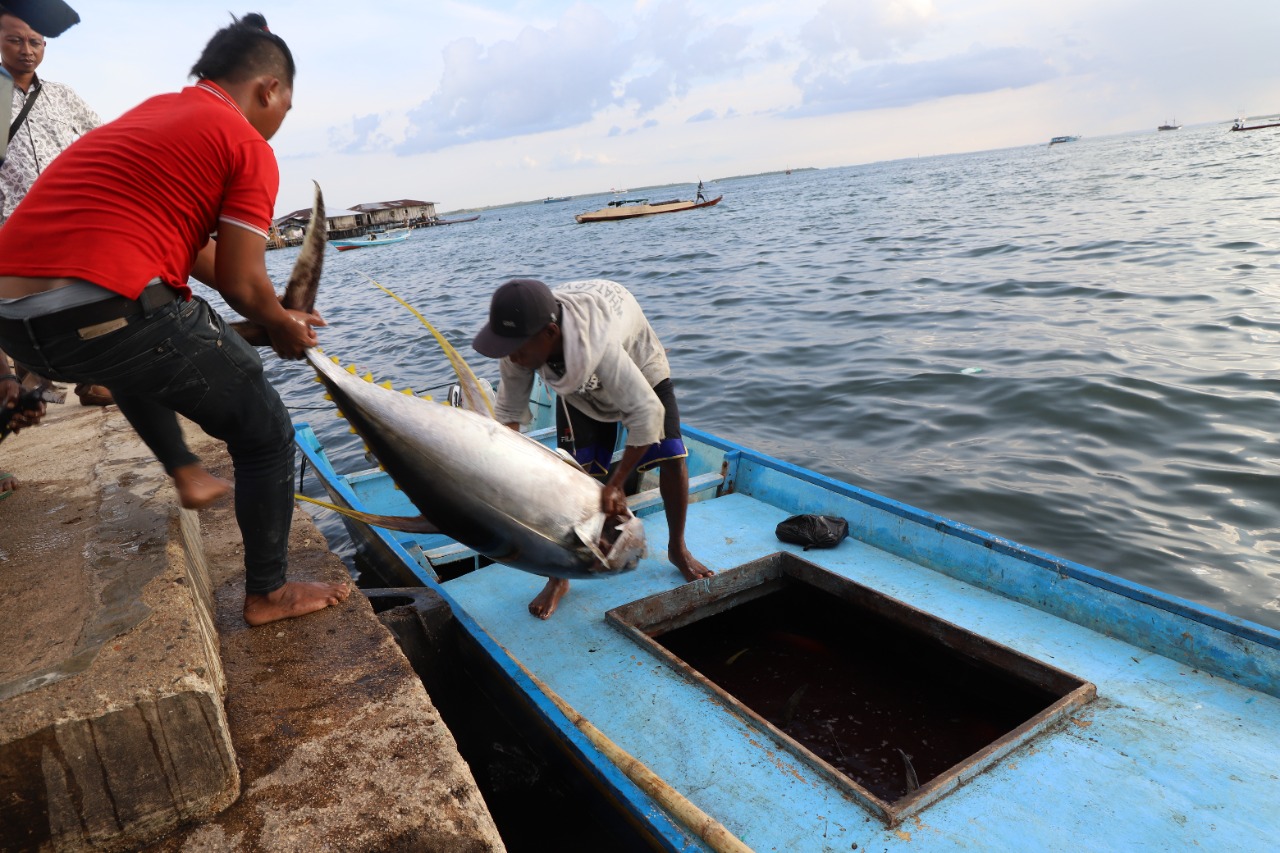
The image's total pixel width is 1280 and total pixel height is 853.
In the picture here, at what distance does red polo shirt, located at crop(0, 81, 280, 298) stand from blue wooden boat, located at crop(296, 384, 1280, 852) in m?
2.02

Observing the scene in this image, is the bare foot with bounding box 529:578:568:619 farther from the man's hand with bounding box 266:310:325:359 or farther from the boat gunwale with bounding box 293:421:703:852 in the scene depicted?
the man's hand with bounding box 266:310:325:359

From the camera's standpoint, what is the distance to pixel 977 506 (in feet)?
20.7

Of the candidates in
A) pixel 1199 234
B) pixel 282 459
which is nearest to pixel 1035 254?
pixel 1199 234

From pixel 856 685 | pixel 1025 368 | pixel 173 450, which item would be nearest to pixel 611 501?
pixel 173 450

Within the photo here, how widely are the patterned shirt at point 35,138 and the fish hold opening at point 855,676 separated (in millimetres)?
5086

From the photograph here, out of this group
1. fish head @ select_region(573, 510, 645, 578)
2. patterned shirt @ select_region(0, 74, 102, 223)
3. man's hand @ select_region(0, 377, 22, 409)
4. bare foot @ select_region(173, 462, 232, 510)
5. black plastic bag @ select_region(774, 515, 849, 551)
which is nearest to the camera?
bare foot @ select_region(173, 462, 232, 510)

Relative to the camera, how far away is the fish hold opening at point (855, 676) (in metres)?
3.04

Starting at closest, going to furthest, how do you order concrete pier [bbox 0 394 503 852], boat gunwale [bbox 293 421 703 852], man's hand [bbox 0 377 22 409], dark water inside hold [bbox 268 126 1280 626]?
concrete pier [bbox 0 394 503 852], boat gunwale [bbox 293 421 703 852], man's hand [bbox 0 377 22 409], dark water inside hold [bbox 268 126 1280 626]

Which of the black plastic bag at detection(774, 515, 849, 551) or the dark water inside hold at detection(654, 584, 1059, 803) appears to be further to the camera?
the black plastic bag at detection(774, 515, 849, 551)

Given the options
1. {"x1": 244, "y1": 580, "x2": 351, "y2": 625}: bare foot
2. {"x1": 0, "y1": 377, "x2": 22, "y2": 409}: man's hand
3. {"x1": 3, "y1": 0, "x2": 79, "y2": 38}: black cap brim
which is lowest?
{"x1": 244, "y1": 580, "x2": 351, "y2": 625}: bare foot

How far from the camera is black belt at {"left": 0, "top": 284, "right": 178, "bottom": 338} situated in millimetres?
2064

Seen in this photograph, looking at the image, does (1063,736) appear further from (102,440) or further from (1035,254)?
(1035,254)

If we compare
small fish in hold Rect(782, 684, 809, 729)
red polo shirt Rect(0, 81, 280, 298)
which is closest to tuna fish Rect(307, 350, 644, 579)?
red polo shirt Rect(0, 81, 280, 298)

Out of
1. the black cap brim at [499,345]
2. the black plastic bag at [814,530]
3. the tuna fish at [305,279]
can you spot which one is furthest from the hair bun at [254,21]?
the black plastic bag at [814,530]
